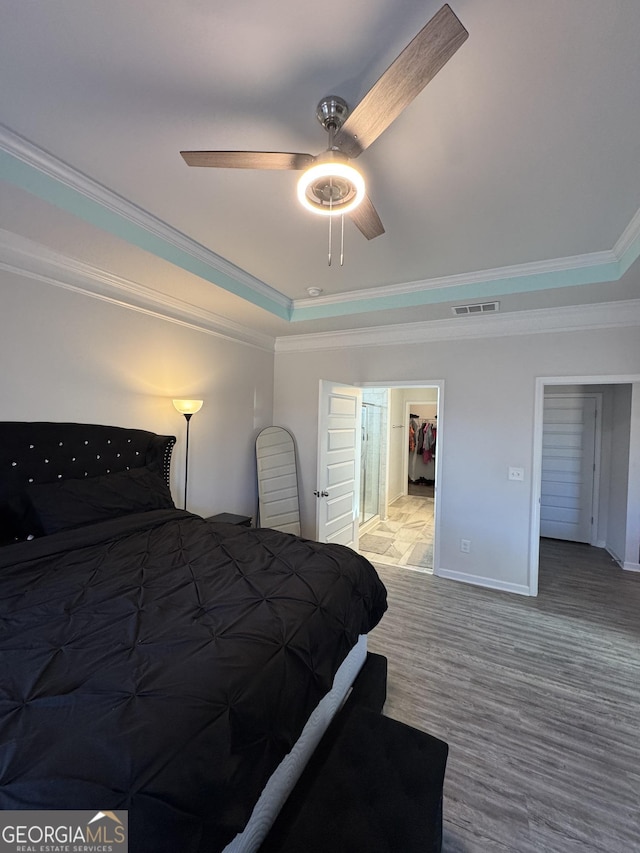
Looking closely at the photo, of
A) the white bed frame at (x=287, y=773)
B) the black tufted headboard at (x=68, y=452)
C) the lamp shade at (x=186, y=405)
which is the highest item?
the lamp shade at (x=186, y=405)

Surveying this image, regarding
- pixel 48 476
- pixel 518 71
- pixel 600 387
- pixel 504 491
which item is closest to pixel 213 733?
Result: pixel 48 476

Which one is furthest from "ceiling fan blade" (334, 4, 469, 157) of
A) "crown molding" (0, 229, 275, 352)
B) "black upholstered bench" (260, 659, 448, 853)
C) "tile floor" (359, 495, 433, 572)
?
"tile floor" (359, 495, 433, 572)

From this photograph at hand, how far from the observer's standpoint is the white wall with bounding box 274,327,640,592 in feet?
10.8

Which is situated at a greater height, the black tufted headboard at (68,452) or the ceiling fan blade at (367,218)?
the ceiling fan blade at (367,218)

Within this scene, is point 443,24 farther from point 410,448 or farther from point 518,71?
point 410,448

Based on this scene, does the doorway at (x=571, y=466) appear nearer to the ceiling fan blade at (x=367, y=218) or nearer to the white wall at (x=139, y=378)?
the white wall at (x=139, y=378)

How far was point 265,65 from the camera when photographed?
1328mm

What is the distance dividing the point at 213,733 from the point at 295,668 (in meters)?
0.39

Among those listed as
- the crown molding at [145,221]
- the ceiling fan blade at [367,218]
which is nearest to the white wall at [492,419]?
the crown molding at [145,221]

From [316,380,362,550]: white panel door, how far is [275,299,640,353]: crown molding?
689 mm

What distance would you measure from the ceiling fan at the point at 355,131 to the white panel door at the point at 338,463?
2088 millimetres

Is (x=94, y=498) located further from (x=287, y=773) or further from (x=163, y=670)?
(x=287, y=773)

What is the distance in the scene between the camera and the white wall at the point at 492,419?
330 centimetres

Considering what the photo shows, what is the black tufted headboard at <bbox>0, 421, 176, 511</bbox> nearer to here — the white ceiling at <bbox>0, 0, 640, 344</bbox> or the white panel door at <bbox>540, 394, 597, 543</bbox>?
the white ceiling at <bbox>0, 0, 640, 344</bbox>
